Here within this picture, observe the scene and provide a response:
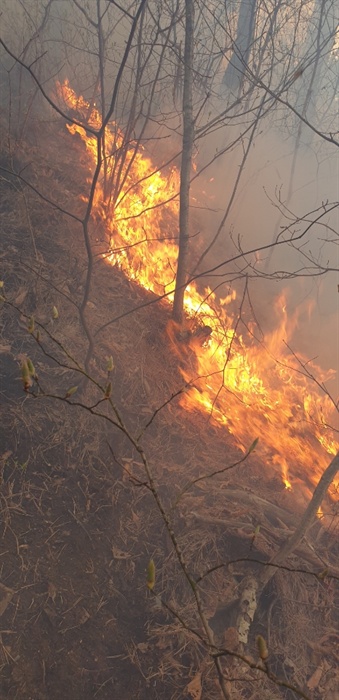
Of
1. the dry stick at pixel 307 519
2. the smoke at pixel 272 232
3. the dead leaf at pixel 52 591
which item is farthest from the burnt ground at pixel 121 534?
the smoke at pixel 272 232

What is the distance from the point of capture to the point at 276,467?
5520 mm

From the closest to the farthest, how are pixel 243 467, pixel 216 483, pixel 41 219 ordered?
1. pixel 216 483
2. pixel 243 467
3. pixel 41 219

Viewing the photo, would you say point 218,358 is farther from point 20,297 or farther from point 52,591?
point 52,591

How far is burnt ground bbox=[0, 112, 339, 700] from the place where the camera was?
3049 millimetres

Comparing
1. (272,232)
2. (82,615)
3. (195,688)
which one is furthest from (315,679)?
(272,232)

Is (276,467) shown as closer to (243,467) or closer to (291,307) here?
(243,467)

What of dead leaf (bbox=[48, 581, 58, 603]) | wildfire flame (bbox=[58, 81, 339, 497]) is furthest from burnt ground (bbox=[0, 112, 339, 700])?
wildfire flame (bbox=[58, 81, 339, 497])

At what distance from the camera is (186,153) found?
5.70 metres

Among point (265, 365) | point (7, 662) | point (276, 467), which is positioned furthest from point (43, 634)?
point (265, 365)

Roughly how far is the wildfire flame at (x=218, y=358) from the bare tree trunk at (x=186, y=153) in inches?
8.3

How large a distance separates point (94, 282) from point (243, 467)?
10.6 feet

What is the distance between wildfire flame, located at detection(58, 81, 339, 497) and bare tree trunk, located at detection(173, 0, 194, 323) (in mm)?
210

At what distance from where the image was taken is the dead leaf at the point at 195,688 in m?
3.03

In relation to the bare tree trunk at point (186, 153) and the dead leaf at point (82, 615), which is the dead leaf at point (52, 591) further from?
the bare tree trunk at point (186, 153)
